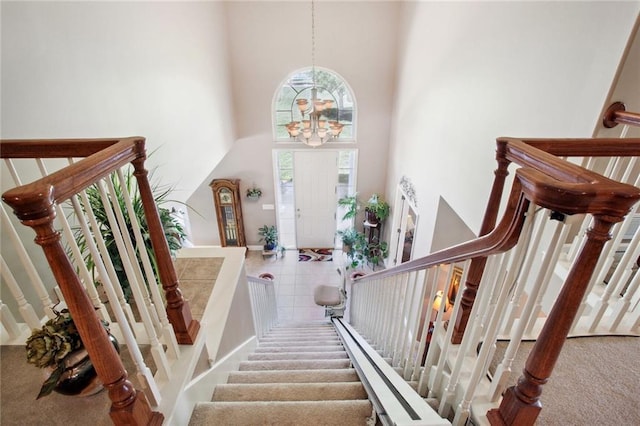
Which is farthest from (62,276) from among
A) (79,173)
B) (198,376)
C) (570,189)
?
(570,189)

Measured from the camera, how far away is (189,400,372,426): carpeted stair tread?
127 cm

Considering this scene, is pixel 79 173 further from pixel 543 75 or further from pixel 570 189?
pixel 543 75

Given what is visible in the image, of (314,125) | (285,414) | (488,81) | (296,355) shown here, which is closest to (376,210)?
(314,125)

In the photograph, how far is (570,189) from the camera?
2.02 feet

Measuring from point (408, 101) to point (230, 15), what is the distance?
10.6 ft

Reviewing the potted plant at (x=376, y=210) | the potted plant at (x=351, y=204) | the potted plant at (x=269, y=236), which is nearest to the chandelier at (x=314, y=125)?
the potted plant at (x=376, y=210)

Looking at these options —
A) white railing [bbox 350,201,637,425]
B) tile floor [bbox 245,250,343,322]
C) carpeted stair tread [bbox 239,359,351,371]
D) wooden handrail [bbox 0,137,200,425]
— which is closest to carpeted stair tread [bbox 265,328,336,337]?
tile floor [bbox 245,250,343,322]

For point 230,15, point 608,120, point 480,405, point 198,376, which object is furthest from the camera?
point 230,15

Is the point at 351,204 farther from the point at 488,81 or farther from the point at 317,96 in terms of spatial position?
the point at 488,81

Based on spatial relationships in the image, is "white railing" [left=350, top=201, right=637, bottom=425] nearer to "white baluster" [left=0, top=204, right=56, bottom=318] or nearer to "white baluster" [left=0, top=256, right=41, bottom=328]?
"white baluster" [left=0, top=204, right=56, bottom=318]

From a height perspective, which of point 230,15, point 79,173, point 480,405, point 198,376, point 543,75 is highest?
point 230,15

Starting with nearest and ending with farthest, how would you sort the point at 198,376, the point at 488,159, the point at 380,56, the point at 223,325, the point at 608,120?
the point at 198,376 < the point at 608,120 < the point at 223,325 < the point at 488,159 < the point at 380,56

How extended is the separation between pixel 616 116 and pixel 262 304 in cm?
369

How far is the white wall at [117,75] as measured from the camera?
5.55 feet
